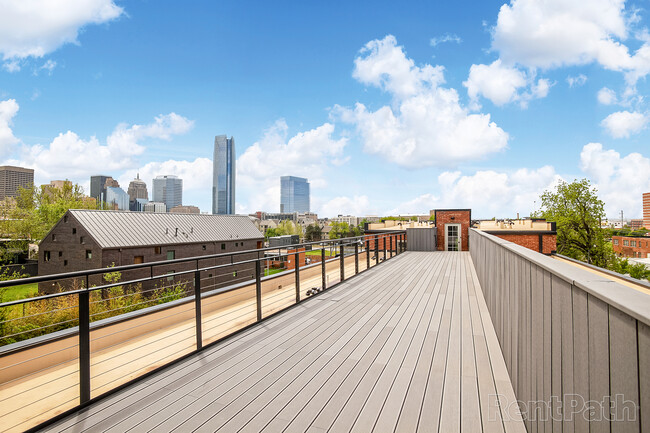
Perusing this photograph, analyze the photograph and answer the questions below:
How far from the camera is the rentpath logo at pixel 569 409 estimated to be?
758 mm

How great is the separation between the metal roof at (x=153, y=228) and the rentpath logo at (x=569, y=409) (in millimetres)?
28926

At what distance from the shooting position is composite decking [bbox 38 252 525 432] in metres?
1.91

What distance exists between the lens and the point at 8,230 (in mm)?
30328

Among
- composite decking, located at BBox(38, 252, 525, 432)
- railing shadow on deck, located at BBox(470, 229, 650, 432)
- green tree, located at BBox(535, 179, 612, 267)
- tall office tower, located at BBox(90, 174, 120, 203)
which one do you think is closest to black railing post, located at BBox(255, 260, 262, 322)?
composite decking, located at BBox(38, 252, 525, 432)

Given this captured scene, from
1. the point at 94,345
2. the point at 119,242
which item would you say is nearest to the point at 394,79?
the point at 94,345

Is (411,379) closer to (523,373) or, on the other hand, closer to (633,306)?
(523,373)

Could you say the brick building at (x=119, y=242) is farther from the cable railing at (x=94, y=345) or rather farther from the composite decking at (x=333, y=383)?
the composite decking at (x=333, y=383)

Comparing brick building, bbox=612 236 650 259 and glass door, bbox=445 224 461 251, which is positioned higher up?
glass door, bbox=445 224 461 251

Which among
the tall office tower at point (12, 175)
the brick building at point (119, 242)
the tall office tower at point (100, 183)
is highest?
the tall office tower at point (100, 183)

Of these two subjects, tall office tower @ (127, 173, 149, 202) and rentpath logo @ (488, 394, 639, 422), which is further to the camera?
tall office tower @ (127, 173, 149, 202)

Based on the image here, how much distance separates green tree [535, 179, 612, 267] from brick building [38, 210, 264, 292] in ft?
83.3

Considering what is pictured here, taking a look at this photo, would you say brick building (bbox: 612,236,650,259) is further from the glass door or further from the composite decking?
the composite decking

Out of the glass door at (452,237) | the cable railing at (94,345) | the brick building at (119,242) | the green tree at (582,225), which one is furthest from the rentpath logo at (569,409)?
the green tree at (582,225)

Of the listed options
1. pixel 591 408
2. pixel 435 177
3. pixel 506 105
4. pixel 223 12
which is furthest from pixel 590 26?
pixel 435 177
